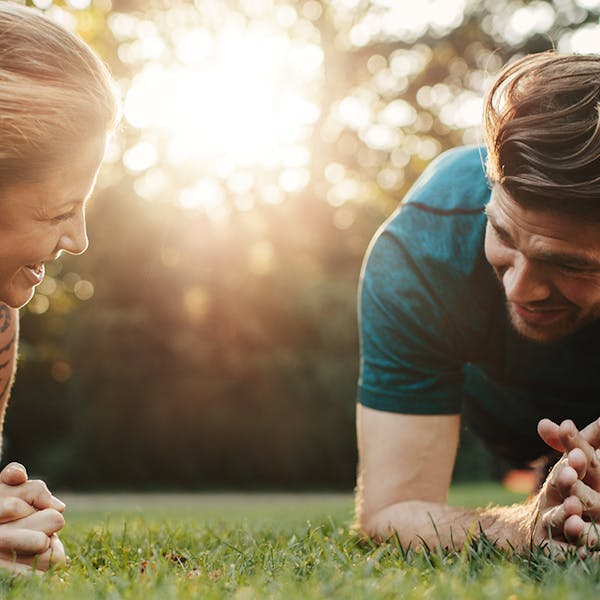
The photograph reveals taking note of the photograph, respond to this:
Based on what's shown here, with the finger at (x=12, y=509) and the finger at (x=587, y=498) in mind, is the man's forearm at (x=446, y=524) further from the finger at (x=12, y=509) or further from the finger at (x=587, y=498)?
the finger at (x=12, y=509)

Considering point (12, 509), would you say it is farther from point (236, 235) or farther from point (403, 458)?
point (236, 235)

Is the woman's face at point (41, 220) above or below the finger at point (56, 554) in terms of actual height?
above

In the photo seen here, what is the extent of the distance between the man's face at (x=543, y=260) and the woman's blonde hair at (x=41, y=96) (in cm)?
144

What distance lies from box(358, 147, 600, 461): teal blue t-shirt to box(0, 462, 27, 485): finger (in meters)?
1.46

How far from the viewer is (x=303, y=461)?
1535 cm

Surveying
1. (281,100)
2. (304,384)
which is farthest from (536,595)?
(281,100)

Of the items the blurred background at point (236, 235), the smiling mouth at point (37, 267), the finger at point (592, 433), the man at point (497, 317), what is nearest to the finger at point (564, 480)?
the man at point (497, 317)

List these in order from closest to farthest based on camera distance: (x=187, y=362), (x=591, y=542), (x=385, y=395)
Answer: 1. (x=591, y=542)
2. (x=385, y=395)
3. (x=187, y=362)

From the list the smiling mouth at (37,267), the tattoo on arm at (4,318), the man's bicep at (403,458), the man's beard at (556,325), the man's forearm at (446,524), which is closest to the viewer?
the man's forearm at (446,524)

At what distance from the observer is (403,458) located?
3191mm

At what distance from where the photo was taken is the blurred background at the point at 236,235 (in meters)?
15.3

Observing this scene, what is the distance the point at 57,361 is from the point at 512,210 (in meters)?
15.4

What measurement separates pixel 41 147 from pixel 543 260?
1.67 meters

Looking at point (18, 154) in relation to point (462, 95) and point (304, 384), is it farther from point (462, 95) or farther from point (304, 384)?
point (462, 95)
